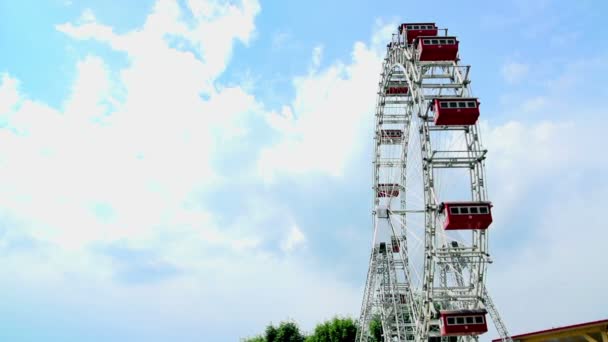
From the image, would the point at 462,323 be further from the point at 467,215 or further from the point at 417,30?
the point at 417,30

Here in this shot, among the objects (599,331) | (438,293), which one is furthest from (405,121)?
(599,331)

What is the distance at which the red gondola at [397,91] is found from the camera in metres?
48.4

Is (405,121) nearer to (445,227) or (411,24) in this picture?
(411,24)

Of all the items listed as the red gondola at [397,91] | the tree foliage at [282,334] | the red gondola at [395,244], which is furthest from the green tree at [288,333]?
the red gondola at [397,91]

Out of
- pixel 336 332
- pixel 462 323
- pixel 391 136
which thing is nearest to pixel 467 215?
pixel 462 323

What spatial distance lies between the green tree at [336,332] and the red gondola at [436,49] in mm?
31844

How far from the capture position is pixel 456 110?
3478 cm

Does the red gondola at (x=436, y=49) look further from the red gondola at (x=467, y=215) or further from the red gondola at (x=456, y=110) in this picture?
the red gondola at (x=467, y=215)

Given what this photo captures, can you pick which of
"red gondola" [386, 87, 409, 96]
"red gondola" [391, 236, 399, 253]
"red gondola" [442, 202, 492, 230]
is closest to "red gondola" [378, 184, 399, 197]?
"red gondola" [391, 236, 399, 253]

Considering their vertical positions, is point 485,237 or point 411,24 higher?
point 411,24

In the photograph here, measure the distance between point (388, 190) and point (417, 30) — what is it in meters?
15.6

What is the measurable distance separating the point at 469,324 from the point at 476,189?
8767mm

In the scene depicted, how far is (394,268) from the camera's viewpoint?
47.1m

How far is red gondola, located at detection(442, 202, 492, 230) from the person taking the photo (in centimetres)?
3272
